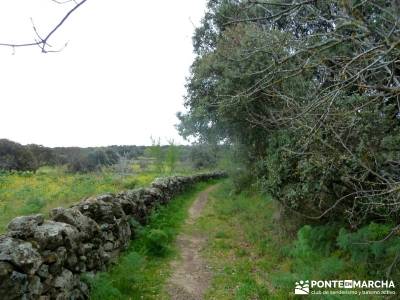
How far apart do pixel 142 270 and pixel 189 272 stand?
100 centimetres

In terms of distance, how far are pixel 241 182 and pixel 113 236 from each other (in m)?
13.4

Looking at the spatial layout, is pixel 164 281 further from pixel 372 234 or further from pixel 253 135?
pixel 253 135

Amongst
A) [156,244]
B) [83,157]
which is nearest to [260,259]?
[156,244]

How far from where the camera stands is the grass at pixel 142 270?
257 inches

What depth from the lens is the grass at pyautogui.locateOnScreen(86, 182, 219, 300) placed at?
652 cm

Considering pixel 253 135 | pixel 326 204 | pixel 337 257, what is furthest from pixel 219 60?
pixel 337 257

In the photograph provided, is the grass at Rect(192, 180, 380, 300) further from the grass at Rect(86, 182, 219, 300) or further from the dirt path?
the grass at Rect(86, 182, 219, 300)

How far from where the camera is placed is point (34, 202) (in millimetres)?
11078

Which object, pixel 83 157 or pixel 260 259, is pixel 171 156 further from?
pixel 260 259

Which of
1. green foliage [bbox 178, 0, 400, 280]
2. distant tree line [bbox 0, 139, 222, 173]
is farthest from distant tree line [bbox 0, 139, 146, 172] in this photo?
green foliage [bbox 178, 0, 400, 280]

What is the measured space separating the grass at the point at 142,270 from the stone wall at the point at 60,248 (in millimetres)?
252

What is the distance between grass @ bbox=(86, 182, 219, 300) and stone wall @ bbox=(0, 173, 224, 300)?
25 centimetres

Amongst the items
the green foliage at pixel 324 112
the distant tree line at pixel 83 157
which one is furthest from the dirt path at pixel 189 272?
the distant tree line at pixel 83 157

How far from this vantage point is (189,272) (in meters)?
8.43
